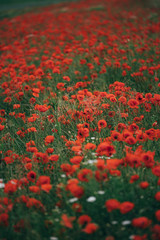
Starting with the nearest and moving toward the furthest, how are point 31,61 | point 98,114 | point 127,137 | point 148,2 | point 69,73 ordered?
point 127,137
point 98,114
point 69,73
point 31,61
point 148,2

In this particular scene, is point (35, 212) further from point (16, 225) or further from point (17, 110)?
point (17, 110)

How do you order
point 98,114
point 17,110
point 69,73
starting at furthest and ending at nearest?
point 69,73 → point 17,110 → point 98,114

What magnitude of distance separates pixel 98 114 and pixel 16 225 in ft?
4.35

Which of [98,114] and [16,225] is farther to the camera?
[98,114]

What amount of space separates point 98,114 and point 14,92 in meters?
1.30

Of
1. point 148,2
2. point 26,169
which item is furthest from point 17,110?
point 148,2

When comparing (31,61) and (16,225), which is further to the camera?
(31,61)

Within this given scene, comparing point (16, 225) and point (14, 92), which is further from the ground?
point (14, 92)

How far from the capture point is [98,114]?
234 cm

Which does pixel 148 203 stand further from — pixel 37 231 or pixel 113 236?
pixel 37 231

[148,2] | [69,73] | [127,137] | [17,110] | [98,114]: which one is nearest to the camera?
[127,137]

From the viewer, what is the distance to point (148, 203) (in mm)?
1389

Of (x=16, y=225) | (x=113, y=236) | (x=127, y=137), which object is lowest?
(x=113, y=236)

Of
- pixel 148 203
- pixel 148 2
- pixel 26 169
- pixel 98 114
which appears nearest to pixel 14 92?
pixel 98 114
